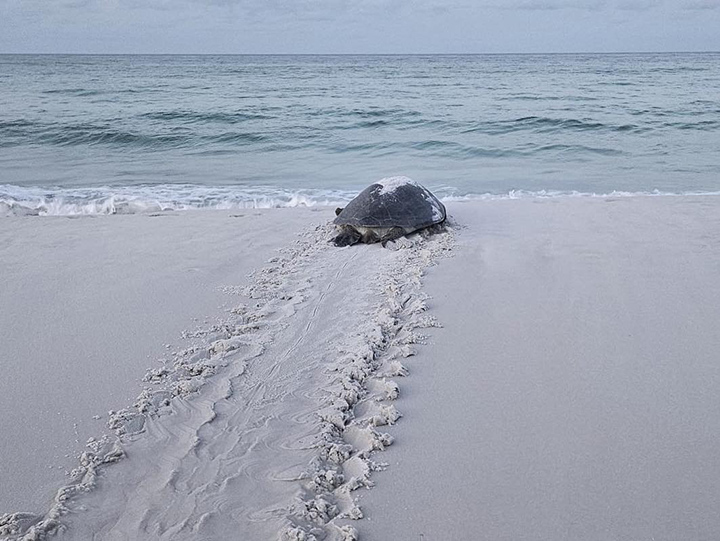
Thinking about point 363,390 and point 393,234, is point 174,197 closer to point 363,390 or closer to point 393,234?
point 393,234

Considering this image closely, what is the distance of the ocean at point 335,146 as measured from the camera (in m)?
8.18

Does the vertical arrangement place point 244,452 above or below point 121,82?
below

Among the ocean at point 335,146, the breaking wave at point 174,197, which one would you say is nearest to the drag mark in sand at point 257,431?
the breaking wave at point 174,197

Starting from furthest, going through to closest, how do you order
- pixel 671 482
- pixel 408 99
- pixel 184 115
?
pixel 408 99
pixel 184 115
pixel 671 482

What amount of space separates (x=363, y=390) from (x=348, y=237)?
262 centimetres

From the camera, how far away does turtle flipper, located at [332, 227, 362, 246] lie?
5.39m

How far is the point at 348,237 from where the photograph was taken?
5.43m

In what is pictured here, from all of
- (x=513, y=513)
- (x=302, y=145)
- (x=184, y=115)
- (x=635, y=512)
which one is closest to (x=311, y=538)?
(x=513, y=513)

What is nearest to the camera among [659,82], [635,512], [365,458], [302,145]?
[635,512]

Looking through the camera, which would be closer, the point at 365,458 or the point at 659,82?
the point at 365,458

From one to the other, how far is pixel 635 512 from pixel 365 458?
38.6 inches

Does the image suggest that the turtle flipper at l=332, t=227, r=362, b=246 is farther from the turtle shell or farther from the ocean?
the ocean

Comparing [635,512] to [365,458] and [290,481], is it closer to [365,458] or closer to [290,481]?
[365,458]

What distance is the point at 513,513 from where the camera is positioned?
2133 millimetres
